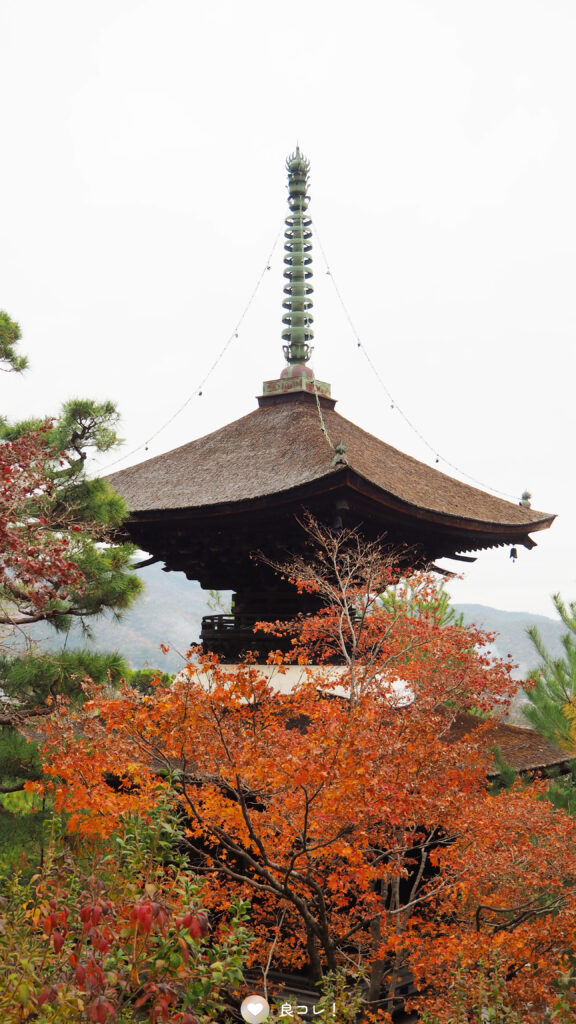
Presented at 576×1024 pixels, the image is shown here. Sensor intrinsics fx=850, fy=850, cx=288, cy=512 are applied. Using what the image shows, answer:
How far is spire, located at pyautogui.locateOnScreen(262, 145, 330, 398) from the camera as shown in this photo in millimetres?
13719

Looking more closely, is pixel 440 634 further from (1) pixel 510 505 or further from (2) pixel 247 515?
(1) pixel 510 505

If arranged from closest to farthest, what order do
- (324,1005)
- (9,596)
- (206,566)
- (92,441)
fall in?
1. (324,1005)
2. (9,596)
3. (92,441)
4. (206,566)

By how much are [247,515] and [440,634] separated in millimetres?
2766

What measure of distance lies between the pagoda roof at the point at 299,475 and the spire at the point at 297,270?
A: 1.18m

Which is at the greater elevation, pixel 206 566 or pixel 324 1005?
pixel 206 566

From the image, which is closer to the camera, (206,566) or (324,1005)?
(324,1005)

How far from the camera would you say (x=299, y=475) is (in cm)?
1034

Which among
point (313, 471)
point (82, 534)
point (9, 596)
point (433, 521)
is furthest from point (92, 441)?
point (433, 521)

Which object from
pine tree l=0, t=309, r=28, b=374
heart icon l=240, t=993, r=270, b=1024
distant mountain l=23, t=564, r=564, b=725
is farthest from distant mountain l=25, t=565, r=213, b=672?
heart icon l=240, t=993, r=270, b=1024

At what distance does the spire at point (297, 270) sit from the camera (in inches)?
565

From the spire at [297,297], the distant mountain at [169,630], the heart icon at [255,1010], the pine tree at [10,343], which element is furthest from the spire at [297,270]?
the distant mountain at [169,630]

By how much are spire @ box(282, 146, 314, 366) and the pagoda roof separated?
1176 mm

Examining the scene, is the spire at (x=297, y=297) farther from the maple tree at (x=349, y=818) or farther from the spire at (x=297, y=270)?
the maple tree at (x=349, y=818)

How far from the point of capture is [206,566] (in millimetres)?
11945
